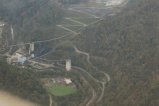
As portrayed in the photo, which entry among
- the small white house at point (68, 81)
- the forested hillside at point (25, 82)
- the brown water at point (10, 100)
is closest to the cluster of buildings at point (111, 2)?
the small white house at point (68, 81)

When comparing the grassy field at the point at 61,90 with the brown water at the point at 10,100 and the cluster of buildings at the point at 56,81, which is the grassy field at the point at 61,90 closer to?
the cluster of buildings at the point at 56,81

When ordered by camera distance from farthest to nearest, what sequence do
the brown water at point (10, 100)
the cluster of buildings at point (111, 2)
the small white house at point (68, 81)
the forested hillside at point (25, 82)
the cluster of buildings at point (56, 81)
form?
1. the cluster of buildings at point (111, 2)
2. the small white house at point (68, 81)
3. the cluster of buildings at point (56, 81)
4. the forested hillside at point (25, 82)
5. the brown water at point (10, 100)

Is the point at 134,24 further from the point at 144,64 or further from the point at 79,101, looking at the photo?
the point at 79,101

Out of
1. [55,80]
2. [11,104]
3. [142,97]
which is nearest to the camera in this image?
[11,104]

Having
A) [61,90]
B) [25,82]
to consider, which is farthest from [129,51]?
[25,82]

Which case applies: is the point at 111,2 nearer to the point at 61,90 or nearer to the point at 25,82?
the point at 61,90

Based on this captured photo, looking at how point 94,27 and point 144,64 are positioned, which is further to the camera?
point 94,27

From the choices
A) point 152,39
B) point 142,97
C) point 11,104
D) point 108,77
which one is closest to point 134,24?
point 152,39
